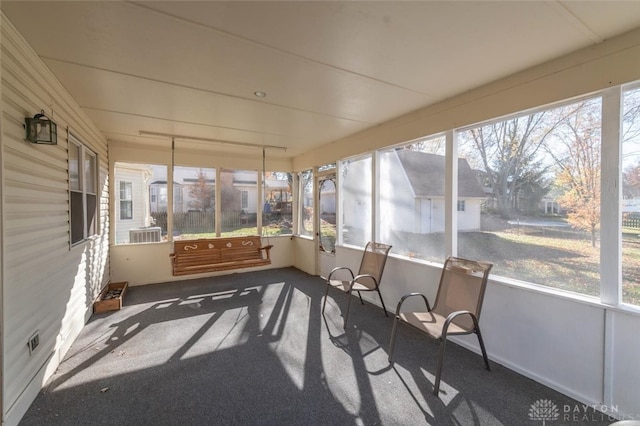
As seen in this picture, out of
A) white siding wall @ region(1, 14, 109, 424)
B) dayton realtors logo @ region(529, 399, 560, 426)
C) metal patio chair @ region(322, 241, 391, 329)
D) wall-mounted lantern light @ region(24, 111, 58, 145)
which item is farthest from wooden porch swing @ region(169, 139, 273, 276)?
dayton realtors logo @ region(529, 399, 560, 426)

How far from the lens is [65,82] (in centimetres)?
249

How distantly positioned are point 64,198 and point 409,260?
12.4ft

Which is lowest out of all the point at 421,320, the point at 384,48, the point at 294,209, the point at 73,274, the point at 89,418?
the point at 89,418

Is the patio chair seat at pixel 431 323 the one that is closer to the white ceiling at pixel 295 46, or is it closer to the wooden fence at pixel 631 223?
the wooden fence at pixel 631 223

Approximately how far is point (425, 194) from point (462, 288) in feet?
4.03

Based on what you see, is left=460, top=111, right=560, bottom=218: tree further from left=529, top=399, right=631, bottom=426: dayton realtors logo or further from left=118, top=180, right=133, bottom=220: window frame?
left=118, top=180, right=133, bottom=220: window frame

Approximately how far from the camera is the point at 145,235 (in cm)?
489

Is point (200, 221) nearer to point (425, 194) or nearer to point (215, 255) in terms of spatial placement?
point (215, 255)

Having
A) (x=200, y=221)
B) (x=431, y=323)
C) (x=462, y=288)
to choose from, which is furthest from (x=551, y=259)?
(x=200, y=221)

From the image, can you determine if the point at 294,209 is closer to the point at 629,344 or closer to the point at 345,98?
the point at 345,98

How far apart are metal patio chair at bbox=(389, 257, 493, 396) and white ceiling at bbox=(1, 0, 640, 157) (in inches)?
67.7

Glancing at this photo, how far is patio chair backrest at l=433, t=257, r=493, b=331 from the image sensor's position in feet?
7.62

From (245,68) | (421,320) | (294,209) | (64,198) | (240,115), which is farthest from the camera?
(294,209)

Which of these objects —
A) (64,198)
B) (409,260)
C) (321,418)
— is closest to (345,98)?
(409,260)
